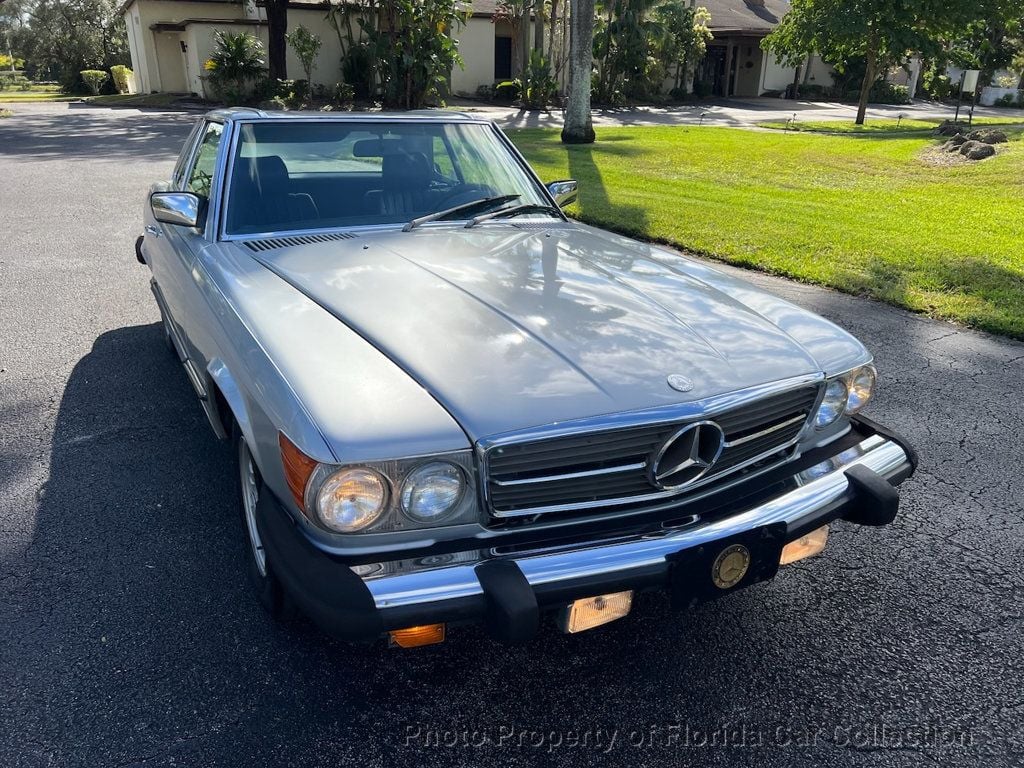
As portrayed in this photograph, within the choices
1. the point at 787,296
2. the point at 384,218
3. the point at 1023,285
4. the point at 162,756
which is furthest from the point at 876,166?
the point at 162,756

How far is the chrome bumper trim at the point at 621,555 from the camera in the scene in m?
1.97

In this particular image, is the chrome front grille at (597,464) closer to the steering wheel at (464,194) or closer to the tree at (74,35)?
the steering wheel at (464,194)

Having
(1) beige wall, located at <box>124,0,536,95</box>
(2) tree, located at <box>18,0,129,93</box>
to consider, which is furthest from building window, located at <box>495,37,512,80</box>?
A: (2) tree, located at <box>18,0,129,93</box>

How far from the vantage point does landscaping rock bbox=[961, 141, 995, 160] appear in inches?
551

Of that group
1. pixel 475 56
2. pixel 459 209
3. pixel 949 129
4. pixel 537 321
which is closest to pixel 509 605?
pixel 537 321

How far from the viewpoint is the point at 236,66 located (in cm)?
2642

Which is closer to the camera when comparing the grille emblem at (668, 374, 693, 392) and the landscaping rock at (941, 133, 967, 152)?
the grille emblem at (668, 374, 693, 392)

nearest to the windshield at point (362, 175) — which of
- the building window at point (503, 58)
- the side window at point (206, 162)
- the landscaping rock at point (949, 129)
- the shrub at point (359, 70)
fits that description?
the side window at point (206, 162)

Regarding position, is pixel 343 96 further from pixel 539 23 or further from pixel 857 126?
pixel 857 126

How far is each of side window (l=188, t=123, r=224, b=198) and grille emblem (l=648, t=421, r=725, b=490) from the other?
2440 mm

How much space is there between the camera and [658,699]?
239 cm

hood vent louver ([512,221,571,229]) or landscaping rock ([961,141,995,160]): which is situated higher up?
hood vent louver ([512,221,571,229])

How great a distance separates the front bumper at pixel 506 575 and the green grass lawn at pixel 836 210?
14.8 ft

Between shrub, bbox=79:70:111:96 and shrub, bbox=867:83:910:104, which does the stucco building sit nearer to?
shrub, bbox=79:70:111:96
